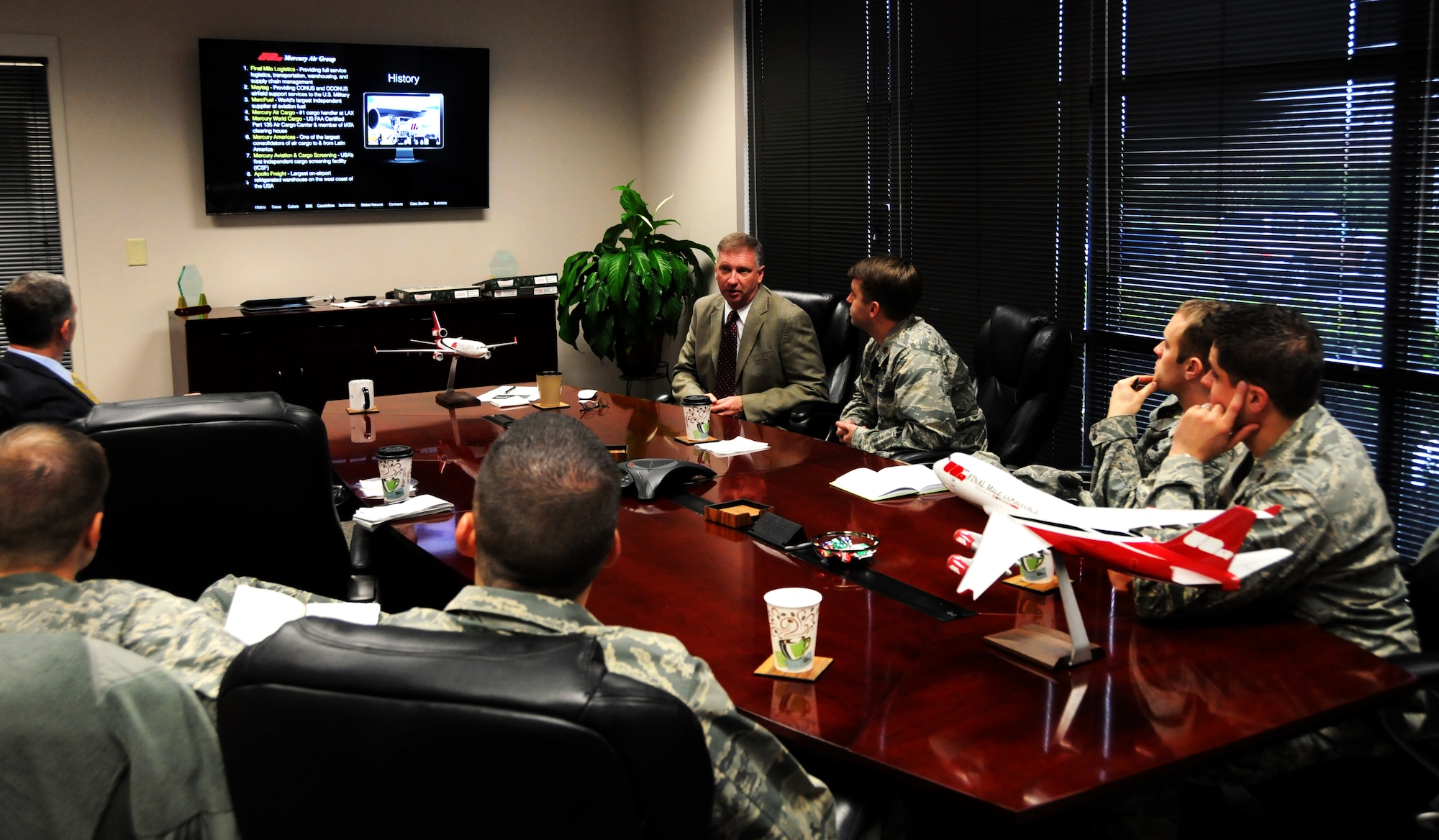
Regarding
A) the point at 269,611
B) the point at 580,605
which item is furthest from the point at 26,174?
the point at 580,605

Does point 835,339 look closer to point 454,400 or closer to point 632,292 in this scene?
point 454,400

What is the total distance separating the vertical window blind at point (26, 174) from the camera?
5539mm

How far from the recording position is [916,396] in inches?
136

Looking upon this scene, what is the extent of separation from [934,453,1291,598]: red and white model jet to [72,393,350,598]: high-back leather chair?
4.68 ft

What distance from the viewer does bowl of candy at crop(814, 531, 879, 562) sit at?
87.5 inches

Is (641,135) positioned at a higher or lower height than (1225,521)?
higher

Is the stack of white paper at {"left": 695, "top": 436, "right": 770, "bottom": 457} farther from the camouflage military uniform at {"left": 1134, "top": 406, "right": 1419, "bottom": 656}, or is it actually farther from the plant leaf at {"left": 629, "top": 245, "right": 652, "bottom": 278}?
the plant leaf at {"left": 629, "top": 245, "right": 652, "bottom": 278}

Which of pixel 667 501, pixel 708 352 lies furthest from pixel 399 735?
pixel 708 352

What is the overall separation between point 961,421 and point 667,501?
1.25 meters

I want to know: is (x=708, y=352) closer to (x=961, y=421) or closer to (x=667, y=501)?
(x=961, y=421)

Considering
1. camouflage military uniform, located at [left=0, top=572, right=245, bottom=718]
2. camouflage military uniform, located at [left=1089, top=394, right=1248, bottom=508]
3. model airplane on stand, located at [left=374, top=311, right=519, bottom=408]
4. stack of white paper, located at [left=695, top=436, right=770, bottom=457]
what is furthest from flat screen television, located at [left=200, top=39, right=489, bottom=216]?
camouflage military uniform, located at [left=0, top=572, right=245, bottom=718]

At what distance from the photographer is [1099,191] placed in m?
4.21

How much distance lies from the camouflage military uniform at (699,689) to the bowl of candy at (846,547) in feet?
3.10

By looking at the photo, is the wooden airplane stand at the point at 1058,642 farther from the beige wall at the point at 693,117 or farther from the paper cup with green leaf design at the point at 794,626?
the beige wall at the point at 693,117
